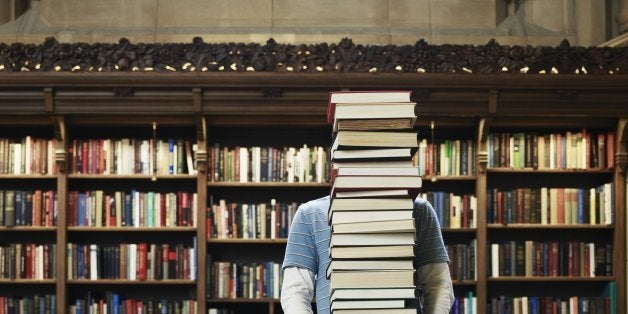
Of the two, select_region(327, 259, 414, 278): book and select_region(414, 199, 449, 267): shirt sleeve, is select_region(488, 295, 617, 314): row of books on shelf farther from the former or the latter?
select_region(327, 259, 414, 278): book

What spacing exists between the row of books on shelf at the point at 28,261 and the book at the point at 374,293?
4688 millimetres

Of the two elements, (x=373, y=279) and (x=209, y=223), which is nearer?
(x=373, y=279)

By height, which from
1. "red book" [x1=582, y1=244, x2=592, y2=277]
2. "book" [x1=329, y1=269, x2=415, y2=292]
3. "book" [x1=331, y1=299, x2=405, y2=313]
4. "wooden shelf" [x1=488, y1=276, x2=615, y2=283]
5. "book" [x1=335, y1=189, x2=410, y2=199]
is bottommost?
"wooden shelf" [x1=488, y1=276, x2=615, y2=283]

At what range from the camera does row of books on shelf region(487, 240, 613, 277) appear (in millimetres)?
6656

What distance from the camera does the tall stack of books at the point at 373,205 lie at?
2230mm

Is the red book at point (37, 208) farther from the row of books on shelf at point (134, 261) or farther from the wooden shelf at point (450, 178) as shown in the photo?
the wooden shelf at point (450, 178)

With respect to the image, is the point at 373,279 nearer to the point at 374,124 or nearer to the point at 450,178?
the point at 374,124

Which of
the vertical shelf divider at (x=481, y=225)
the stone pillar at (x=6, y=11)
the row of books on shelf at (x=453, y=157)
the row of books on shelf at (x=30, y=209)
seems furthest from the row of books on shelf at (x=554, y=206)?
the stone pillar at (x=6, y=11)

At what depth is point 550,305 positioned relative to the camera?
21.9 feet

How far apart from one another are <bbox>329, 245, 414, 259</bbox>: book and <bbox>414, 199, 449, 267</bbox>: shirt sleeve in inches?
9.2

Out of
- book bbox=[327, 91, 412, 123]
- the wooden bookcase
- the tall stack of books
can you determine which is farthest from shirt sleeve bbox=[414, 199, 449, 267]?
the wooden bookcase

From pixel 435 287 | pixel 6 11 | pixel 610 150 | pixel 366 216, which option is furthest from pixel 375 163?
pixel 6 11

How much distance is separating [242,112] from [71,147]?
3.79 feet

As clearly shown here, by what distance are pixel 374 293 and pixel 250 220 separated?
444 centimetres
